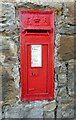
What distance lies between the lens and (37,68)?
9.70ft

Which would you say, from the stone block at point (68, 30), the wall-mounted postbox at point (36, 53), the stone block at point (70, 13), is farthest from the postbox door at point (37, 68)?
the stone block at point (70, 13)

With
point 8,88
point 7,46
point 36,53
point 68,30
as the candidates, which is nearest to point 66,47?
point 68,30

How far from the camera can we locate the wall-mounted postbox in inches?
114

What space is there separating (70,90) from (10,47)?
81cm

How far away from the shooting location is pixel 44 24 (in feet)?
9.54

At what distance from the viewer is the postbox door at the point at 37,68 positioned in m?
2.93

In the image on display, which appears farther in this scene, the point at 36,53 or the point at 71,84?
the point at 71,84

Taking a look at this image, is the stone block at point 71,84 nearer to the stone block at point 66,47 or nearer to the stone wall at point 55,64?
the stone wall at point 55,64

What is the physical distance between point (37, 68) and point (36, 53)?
0.16 metres

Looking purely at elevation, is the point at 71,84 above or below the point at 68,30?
below

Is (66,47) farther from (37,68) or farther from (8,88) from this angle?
(8,88)

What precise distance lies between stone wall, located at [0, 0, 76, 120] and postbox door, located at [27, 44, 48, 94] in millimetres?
122

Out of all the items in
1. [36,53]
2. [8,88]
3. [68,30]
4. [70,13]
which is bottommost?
[8,88]

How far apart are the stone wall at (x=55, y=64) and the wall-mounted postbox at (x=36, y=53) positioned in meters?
0.07
